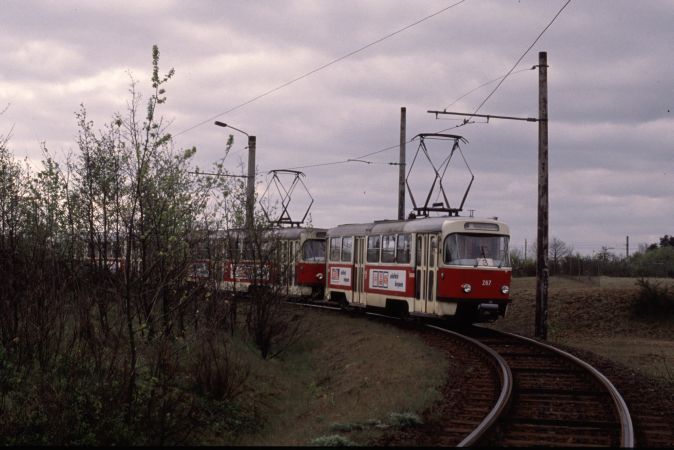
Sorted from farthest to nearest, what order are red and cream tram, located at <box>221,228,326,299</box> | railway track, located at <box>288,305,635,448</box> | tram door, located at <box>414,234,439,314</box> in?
Result: tram door, located at <box>414,234,439,314</box> < red and cream tram, located at <box>221,228,326,299</box> < railway track, located at <box>288,305,635,448</box>

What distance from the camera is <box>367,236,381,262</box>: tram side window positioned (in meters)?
25.0

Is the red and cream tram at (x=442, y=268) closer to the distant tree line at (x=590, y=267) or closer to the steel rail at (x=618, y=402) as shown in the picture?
the steel rail at (x=618, y=402)

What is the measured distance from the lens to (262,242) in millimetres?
20328

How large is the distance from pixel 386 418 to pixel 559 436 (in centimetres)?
210

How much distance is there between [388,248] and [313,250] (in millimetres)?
6328

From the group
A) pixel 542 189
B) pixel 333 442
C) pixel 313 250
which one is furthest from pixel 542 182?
pixel 333 442

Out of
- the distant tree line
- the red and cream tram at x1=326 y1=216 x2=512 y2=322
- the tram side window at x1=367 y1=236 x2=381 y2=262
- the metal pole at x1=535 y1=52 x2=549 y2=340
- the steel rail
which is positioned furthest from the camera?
the distant tree line

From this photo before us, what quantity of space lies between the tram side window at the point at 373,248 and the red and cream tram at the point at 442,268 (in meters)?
0.03

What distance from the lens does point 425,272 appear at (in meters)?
22.0

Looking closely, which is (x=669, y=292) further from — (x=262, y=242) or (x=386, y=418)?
(x=386, y=418)

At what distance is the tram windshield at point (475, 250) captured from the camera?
20969 millimetres

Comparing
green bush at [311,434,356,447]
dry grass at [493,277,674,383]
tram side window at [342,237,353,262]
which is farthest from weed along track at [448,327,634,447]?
tram side window at [342,237,353,262]

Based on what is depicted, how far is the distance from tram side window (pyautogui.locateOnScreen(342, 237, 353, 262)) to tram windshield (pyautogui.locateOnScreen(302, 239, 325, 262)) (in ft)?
7.95

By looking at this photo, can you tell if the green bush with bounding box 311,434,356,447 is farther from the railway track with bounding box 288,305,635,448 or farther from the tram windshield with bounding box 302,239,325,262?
the tram windshield with bounding box 302,239,325,262
